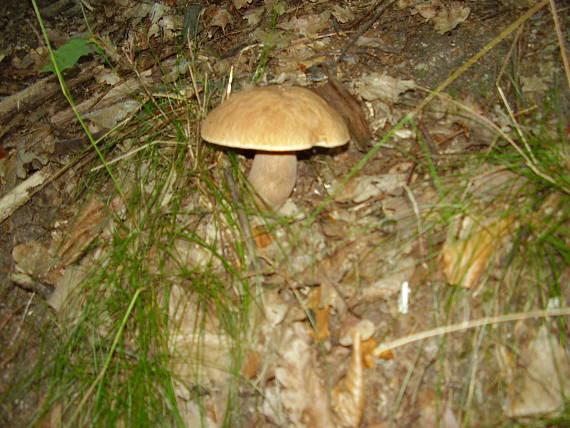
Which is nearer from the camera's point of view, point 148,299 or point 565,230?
point 565,230

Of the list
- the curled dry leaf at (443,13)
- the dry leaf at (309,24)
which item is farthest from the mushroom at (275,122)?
the curled dry leaf at (443,13)

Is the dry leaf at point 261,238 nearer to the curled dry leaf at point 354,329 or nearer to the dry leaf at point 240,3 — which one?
the curled dry leaf at point 354,329

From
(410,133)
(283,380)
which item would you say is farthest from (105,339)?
(410,133)

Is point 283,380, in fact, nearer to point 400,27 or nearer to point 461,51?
point 461,51

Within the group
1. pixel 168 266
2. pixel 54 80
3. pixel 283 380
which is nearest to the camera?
pixel 283 380

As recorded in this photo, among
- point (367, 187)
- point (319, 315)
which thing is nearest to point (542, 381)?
point (319, 315)

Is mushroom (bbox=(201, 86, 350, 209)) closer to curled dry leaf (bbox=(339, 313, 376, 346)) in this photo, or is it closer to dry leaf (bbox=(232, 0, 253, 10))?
curled dry leaf (bbox=(339, 313, 376, 346))

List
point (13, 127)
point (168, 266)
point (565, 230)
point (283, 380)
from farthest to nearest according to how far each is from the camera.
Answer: point (13, 127)
point (168, 266)
point (283, 380)
point (565, 230)
